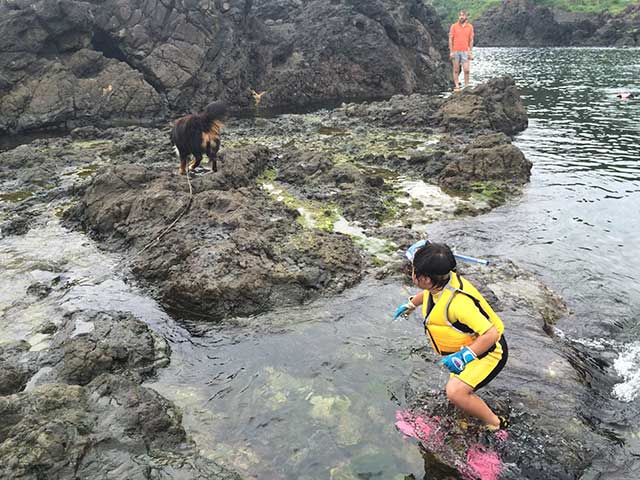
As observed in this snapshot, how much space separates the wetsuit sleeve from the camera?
15.8 ft

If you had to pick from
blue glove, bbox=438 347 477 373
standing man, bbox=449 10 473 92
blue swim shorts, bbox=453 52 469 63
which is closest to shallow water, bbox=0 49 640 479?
blue glove, bbox=438 347 477 373

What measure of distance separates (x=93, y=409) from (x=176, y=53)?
28.6 m

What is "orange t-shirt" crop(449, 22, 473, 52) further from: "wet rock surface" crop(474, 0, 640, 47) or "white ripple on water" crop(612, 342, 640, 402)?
"wet rock surface" crop(474, 0, 640, 47)

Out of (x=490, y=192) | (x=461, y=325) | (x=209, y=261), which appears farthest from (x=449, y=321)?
(x=490, y=192)

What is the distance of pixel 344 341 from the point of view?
6.88 metres

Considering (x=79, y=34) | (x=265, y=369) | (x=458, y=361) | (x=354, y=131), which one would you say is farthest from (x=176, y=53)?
(x=458, y=361)

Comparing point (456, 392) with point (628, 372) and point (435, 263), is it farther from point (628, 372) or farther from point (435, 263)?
point (628, 372)

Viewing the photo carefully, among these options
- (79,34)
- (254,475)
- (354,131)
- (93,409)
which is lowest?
(354,131)

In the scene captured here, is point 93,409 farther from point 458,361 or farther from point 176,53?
point 176,53

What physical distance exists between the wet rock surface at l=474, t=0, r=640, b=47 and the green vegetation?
2.99 meters

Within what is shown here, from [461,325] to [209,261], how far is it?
15.2 ft

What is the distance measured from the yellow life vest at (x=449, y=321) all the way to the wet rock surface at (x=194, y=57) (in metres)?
25.0

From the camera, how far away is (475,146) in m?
15.4

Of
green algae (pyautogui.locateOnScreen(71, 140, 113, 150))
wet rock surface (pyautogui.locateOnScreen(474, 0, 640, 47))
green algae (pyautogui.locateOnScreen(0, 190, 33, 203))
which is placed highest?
green algae (pyautogui.locateOnScreen(0, 190, 33, 203))
